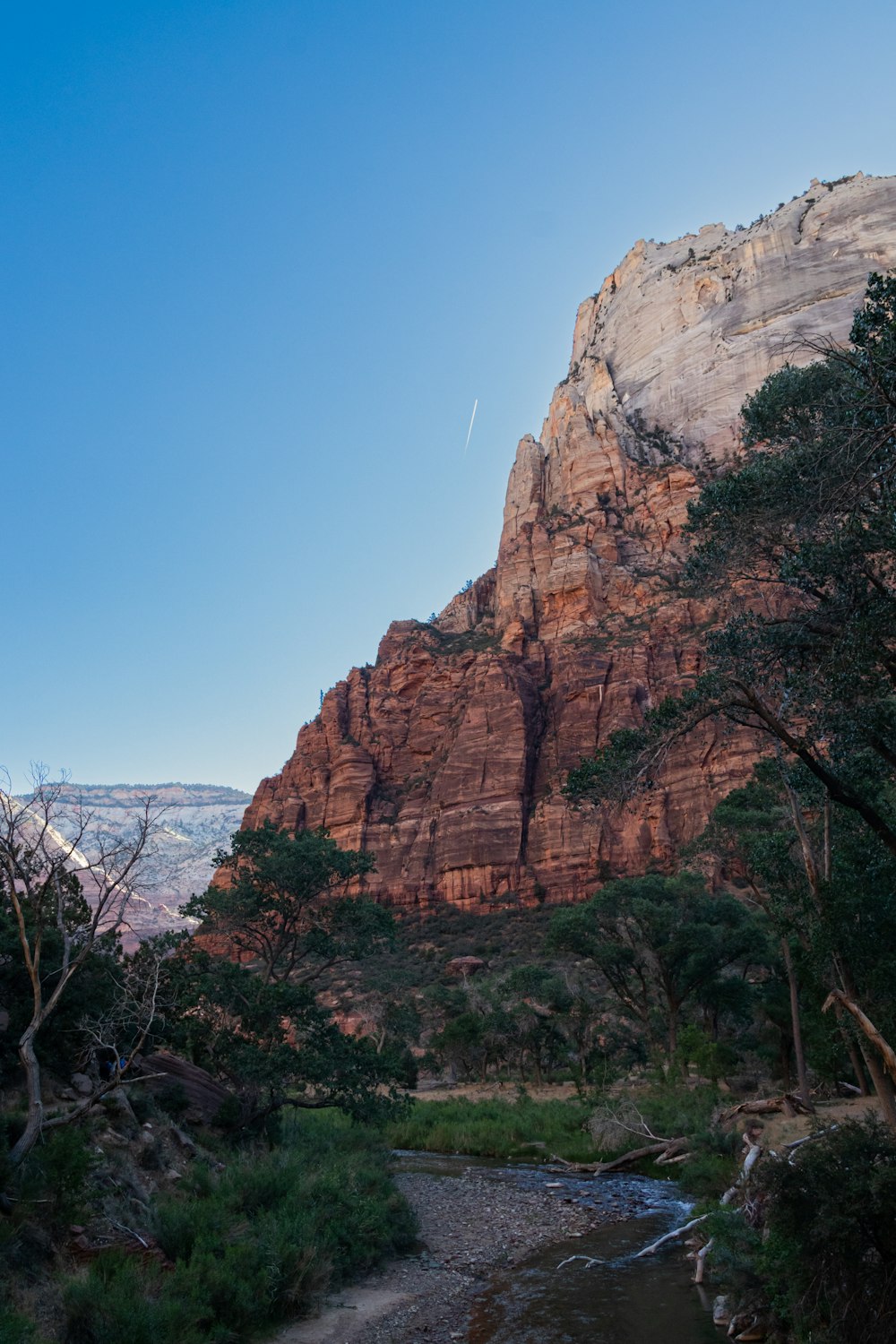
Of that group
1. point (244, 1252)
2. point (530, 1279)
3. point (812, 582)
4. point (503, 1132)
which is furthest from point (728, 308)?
point (244, 1252)

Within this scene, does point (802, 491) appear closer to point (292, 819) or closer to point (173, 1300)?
point (173, 1300)

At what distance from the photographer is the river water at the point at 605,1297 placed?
9172mm

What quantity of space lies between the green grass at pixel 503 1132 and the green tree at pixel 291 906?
22.8 ft

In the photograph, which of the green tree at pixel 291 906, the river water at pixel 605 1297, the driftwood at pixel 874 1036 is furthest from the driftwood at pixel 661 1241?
the green tree at pixel 291 906

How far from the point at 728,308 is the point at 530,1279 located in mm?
133696

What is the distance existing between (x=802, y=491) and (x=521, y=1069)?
118 ft

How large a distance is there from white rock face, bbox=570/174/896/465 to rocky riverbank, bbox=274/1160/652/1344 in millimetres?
102062

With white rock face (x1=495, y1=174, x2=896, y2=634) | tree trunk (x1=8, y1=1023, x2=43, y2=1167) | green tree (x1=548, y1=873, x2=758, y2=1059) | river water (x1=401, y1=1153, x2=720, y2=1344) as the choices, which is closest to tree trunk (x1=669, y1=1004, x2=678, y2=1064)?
green tree (x1=548, y1=873, x2=758, y2=1059)

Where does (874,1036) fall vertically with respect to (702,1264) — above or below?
above

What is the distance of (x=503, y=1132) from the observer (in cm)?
2506

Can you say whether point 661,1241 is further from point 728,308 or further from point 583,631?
point 728,308

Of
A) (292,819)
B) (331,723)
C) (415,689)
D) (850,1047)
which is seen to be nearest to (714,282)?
(415,689)

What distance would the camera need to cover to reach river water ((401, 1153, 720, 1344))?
9.17 meters

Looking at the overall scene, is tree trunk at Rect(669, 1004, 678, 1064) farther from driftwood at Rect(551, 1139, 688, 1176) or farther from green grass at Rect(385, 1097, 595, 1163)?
driftwood at Rect(551, 1139, 688, 1176)
